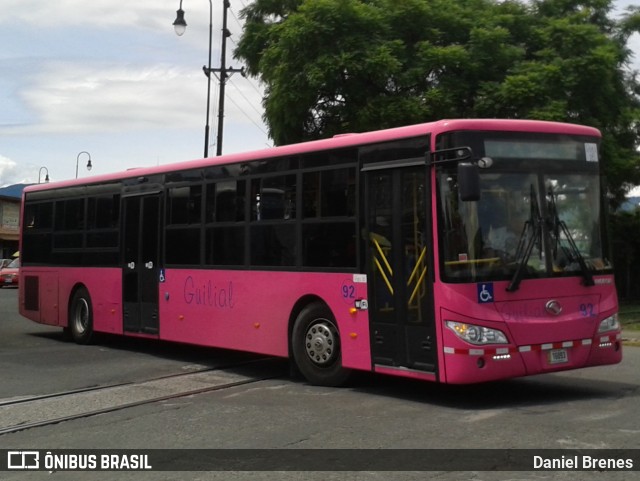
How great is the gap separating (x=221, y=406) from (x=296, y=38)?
1331 cm

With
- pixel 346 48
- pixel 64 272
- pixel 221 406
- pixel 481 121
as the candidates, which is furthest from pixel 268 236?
pixel 346 48

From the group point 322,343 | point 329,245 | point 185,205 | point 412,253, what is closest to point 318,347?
point 322,343

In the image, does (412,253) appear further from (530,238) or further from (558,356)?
(558,356)

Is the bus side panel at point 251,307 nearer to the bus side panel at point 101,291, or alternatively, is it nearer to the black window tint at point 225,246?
the black window tint at point 225,246

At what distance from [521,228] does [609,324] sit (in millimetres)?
1605

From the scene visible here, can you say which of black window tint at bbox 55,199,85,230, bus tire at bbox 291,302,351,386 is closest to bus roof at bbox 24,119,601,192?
bus tire at bbox 291,302,351,386

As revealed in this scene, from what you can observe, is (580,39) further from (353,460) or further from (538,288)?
(353,460)

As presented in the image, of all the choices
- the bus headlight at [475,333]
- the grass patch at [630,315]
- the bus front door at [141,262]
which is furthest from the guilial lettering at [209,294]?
the grass patch at [630,315]

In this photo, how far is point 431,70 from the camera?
21.4m

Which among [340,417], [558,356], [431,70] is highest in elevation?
[431,70]

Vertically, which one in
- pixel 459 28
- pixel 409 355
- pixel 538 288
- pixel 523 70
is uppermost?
pixel 459 28

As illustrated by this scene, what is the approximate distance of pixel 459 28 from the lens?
2234cm

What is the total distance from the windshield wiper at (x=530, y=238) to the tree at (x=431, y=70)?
36.9 feet

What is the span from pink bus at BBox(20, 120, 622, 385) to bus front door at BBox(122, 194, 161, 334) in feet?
3.49
